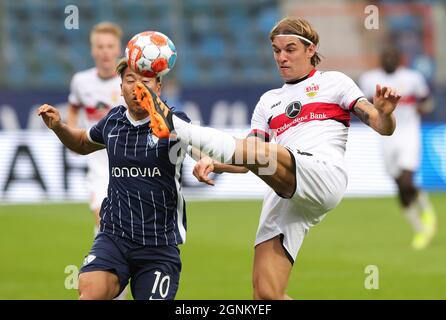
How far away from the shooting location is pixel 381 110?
6.28 m

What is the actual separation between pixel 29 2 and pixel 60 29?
1009 millimetres

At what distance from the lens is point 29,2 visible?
2089cm

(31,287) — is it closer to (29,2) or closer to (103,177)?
(103,177)

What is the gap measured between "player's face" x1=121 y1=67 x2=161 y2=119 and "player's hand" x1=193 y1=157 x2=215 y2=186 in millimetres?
627

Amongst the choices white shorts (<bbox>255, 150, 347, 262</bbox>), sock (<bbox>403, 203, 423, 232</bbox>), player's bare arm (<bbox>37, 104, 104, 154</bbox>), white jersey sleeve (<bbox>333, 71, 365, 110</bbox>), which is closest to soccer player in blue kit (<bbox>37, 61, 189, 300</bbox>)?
player's bare arm (<bbox>37, 104, 104, 154</bbox>)

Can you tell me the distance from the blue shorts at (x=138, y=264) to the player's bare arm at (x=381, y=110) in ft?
5.01

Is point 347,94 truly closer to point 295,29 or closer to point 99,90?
point 295,29

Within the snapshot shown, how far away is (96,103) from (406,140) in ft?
18.6

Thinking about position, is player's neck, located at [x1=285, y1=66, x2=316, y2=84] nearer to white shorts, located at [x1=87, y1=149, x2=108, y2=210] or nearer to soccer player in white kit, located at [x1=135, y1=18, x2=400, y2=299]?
soccer player in white kit, located at [x1=135, y1=18, x2=400, y2=299]

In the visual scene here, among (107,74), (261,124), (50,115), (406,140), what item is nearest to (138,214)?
(50,115)

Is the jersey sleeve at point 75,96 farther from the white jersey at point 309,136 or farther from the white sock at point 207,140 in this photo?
the white sock at point 207,140

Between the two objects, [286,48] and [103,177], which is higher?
[286,48]

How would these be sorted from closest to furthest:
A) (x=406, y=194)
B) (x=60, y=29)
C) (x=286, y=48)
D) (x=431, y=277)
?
(x=286, y=48)
(x=431, y=277)
(x=406, y=194)
(x=60, y=29)

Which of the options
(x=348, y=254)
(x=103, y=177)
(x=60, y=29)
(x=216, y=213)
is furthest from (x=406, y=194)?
(x=60, y=29)
